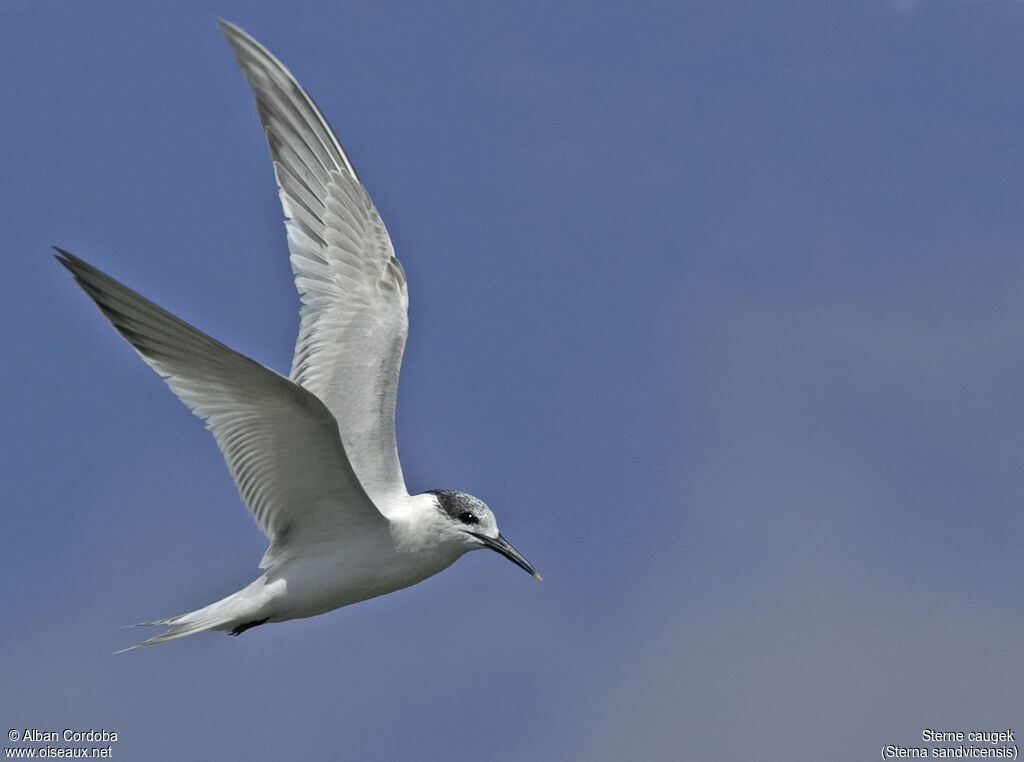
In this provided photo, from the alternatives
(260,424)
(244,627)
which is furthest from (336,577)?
(260,424)

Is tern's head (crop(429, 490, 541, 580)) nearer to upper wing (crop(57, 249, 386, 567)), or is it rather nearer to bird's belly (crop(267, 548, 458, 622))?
bird's belly (crop(267, 548, 458, 622))

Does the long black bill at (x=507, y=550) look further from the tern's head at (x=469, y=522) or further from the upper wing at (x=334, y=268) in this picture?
the upper wing at (x=334, y=268)

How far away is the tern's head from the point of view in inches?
304

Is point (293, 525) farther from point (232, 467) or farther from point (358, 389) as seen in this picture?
point (358, 389)

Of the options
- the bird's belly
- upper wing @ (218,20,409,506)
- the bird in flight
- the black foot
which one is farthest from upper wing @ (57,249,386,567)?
upper wing @ (218,20,409,506)

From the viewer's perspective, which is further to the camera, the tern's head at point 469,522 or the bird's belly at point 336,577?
the tern's head at point 469,522

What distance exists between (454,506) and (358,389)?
1252 millimetres

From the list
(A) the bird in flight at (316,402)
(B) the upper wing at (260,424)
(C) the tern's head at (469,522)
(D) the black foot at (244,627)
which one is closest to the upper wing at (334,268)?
(A) the bird in flight at (316,402)

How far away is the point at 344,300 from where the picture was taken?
9.09 metres

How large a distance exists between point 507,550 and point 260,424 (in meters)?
1.63

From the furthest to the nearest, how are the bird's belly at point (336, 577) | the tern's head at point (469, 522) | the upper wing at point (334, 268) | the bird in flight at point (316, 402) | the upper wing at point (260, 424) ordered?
the upper wing at point (334, 268) → the tern's head at point (469, 522) → the bird's belly at point (336, 577) → the bird in flight at point (316, 402) → the upper wing at point (260, 424)


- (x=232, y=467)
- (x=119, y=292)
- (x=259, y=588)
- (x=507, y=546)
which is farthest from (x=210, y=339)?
(x=507, y=546)

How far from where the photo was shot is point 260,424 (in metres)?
7.25

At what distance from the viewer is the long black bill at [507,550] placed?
7.83 m
